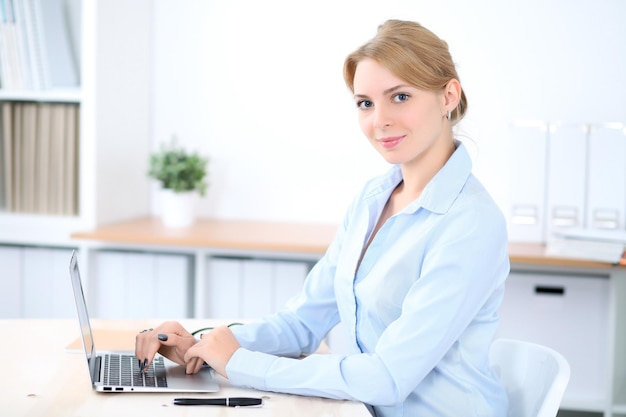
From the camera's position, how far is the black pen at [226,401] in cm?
145

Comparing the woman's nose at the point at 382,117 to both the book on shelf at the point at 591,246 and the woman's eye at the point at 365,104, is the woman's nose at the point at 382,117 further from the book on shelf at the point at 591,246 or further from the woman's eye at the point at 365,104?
the book on shelf at the point at 591,246

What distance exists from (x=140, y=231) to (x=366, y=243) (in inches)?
61.7

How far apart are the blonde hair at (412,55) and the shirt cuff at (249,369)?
0.58 m

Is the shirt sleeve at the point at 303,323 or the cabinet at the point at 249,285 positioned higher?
the shirt sleeve at the point at 303,323

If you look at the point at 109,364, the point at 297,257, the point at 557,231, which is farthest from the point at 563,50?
the point at 109,364

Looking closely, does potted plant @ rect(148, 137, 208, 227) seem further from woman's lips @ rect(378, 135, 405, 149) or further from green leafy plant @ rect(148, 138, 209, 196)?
woman's lips @ rect(378, 135, 405, 149)

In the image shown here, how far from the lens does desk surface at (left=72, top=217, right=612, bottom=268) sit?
9.36 ft

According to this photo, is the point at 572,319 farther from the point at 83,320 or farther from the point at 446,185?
the point at 83,320

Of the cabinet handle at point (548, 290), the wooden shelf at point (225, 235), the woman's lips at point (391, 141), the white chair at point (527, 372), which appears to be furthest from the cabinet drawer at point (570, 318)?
the woman's lips at point (391, 141)

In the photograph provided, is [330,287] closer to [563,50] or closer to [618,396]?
[618,396]

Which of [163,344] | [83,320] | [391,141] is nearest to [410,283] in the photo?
[391,141]

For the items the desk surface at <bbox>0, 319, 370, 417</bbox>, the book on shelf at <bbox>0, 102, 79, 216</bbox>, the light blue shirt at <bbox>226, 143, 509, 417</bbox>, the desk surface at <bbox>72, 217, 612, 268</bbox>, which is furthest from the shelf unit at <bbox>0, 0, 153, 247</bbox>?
the light blue shirt at <bbox>226, 143, 509, 417</bbox>

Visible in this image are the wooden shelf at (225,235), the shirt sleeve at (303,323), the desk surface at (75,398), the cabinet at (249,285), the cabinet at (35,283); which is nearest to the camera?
the desk surface at (75,398)

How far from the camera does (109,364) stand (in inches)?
65.8
